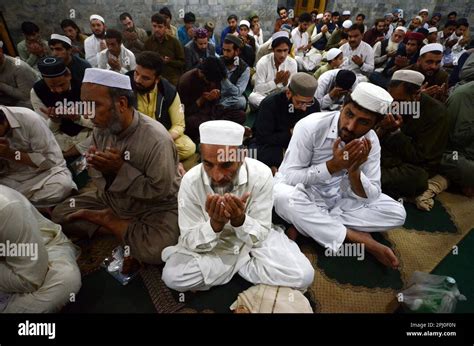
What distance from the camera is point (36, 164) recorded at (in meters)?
2.51

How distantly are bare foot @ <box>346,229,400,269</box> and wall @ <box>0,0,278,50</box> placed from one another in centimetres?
735

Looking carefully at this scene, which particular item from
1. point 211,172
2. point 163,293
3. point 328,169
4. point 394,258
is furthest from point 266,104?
point 163,293

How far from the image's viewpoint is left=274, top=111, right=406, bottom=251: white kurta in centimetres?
243

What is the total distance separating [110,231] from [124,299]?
2.03 ft

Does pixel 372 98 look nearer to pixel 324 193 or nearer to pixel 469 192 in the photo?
pixel 324 193

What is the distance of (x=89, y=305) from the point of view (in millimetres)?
2078

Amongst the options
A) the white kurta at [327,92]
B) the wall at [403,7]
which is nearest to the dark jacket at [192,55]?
the white kurta at [327,92]

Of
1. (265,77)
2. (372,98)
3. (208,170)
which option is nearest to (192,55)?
(265,77)

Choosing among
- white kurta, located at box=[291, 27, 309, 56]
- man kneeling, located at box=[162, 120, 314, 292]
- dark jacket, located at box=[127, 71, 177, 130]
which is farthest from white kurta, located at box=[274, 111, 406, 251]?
white kurta, located at box=[291, 27, 309, 56]

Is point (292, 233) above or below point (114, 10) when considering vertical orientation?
below

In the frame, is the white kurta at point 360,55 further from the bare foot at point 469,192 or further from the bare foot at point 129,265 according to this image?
the bare foot at point 129,265

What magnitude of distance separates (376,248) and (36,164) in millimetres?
3078

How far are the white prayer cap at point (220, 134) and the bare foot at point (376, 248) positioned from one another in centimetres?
148

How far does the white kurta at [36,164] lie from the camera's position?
2359 millimetres
